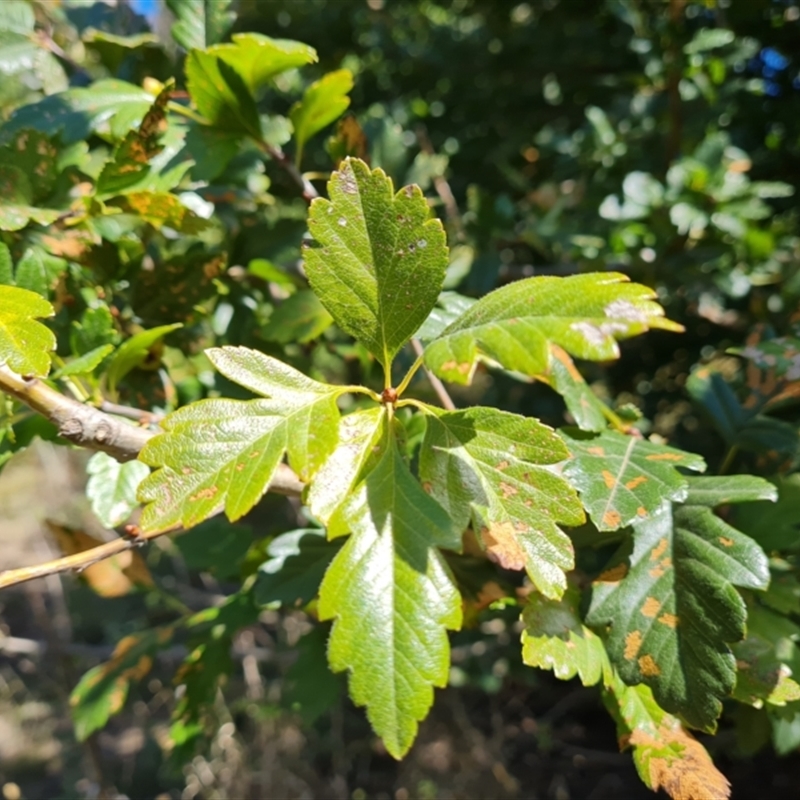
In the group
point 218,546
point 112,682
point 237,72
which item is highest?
point 237,72

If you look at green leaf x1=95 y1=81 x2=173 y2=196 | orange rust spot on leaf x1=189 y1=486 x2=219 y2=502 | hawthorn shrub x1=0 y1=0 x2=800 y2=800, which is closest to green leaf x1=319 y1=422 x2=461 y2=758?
hawthorn shrub x1=0 y1=0 x2=800 y2=800

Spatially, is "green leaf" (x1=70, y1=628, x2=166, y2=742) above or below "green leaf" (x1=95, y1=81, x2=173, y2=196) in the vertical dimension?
below

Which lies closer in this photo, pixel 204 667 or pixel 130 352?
pixel 130 352

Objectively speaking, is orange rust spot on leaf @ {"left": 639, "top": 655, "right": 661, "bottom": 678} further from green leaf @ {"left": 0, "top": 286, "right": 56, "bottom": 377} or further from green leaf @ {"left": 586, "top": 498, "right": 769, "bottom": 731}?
green leaf @ {"left": 0, "top": 286, "right": 56, "bottom": 377}

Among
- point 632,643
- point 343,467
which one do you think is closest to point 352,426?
point 343,467

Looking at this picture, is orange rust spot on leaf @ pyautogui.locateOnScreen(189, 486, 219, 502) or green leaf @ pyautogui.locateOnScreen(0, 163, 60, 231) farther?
green leaf @ pyautogui.locateOnScreen(0, 163, 60, 231)

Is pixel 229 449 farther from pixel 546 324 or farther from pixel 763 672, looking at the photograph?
pixel 763 672

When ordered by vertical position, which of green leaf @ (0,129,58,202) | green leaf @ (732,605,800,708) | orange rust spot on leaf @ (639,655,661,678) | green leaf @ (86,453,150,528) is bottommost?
green leaf @ (732,605,800,708)

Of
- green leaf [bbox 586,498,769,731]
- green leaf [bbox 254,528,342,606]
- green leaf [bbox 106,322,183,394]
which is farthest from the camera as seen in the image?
green leaf [bbox 254,528,342,606]
